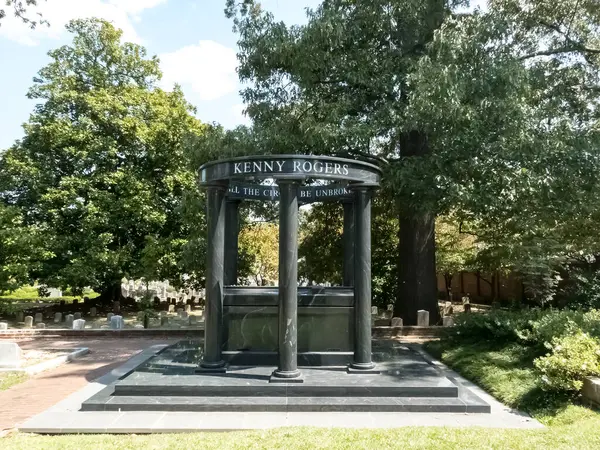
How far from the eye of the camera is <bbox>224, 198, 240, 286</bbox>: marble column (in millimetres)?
10688

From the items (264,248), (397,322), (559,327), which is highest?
(264,248)

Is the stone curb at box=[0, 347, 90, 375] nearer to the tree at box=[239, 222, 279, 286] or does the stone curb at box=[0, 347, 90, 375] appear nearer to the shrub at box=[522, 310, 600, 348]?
the shrub at box=[522, 310, 600, 348]

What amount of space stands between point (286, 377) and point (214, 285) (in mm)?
2020

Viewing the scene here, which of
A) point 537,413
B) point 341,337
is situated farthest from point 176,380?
point 537,413

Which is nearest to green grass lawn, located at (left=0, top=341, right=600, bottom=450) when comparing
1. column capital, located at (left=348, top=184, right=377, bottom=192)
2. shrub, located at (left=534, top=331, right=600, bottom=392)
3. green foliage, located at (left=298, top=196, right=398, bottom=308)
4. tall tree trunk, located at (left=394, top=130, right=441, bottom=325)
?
shrub, located at (left=534, top=331, right=600, bottom=392)

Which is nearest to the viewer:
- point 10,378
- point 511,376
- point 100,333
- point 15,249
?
point 511,376

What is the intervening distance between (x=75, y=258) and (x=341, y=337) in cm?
1619

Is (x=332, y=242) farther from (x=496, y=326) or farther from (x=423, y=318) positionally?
(x=496, y=326)

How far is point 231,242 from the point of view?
35.4ft

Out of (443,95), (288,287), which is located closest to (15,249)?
(288,287)

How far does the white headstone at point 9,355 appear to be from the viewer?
34.7ft

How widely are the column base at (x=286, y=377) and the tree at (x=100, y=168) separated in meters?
14.0

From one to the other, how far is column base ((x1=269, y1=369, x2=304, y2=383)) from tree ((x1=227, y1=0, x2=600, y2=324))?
570 centimetres

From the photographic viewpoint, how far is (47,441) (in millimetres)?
5758
